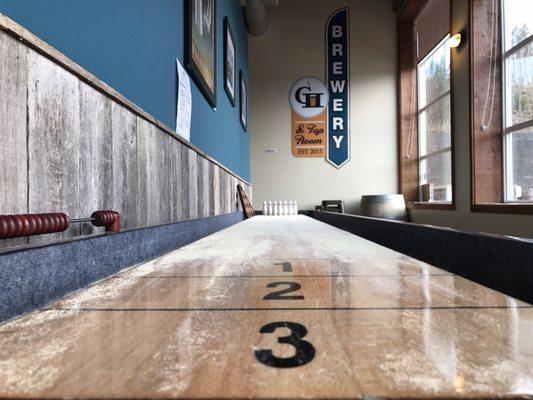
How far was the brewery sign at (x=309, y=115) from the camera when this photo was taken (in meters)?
7.02

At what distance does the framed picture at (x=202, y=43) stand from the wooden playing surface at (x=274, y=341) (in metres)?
1.67

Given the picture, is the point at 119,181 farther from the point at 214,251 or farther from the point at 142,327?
the point at 142,327

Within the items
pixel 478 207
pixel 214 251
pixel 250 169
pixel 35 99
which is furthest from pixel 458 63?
pixel 35 99

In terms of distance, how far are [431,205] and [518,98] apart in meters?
2.08

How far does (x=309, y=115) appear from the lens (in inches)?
278

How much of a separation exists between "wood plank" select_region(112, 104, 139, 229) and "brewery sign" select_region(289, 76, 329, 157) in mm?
5900

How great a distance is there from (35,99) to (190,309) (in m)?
0.57

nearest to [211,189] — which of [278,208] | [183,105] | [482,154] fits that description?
[183,105]

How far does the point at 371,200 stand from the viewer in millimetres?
6305

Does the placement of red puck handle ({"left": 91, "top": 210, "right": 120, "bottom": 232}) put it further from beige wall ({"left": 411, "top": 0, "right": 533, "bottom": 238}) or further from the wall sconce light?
the wall sconce light

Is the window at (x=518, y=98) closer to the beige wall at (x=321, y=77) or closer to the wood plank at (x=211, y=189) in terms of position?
the beige wall at (x=321, y=77)

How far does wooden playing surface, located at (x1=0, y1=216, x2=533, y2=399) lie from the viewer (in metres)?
0.35

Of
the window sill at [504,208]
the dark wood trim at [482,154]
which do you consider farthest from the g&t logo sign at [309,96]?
the window sill at [504,208]

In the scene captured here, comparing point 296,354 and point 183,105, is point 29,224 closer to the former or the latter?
point 296,354
